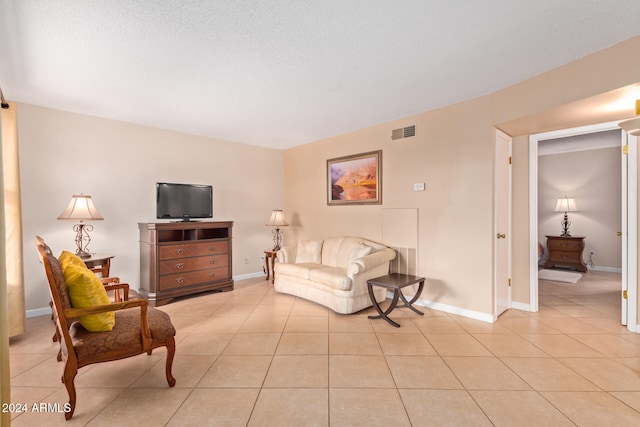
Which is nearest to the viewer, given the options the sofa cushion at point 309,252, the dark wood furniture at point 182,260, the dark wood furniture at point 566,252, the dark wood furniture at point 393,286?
the dark wood furniture at point 393,286

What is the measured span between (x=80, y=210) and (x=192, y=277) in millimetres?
1617

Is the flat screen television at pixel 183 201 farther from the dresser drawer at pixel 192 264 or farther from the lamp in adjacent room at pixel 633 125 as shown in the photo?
the lamp in adjacent room at pixel 633 125

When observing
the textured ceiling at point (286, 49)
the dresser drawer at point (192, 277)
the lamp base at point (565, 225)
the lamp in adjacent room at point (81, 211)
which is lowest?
the dresser drawer at point (192, 277)

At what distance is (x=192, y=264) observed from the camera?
4.22 metres

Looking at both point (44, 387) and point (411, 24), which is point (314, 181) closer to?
point (411, 24)

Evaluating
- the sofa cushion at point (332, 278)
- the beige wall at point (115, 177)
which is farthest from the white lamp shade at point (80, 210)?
the sofa cushion at point (332, 278)

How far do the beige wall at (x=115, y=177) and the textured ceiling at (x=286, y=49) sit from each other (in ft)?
1.42

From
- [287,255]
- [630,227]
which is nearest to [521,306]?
[630,227]

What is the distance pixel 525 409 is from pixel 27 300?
204 inches

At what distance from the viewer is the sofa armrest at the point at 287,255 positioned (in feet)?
15.2

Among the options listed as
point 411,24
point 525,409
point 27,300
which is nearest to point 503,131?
point 411,24

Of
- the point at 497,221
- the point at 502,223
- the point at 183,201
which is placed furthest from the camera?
the point at 183,201

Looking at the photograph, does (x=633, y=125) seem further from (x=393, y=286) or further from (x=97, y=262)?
(x=97, y=262)

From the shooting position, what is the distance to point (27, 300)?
11.4 ft
